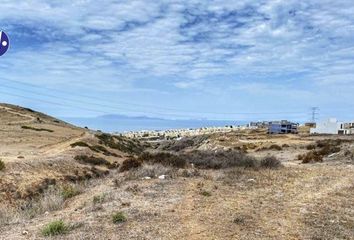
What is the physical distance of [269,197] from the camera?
14938 mm

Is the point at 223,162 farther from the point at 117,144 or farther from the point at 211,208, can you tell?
the point at 117,144

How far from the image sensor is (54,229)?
10.5m

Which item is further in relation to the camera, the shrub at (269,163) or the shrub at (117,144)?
the shrub at (117,144)

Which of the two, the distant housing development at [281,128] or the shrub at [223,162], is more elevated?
the distant housing development at [281,128]

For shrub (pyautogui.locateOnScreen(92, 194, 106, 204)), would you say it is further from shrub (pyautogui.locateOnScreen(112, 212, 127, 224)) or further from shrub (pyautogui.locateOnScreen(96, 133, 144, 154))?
shrub (pyautogui.locateOnScreen(96, 133, 144, 154))

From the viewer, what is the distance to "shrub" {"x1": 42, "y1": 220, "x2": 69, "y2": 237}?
10.4 meters

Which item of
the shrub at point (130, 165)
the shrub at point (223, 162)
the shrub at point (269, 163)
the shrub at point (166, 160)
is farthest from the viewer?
the shrub at point (269, 163)

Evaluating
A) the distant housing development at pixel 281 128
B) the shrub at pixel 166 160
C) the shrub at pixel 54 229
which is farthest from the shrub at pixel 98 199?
the distant housing development at pixel 281 128

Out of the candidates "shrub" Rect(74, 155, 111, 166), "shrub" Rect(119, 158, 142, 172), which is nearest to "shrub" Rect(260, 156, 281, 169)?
"shrub" Rect(119, 158, 142, 172)

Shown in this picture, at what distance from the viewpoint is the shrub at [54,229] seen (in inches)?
411

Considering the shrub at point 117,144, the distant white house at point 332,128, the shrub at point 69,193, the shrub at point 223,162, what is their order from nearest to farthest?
1. the shrub at point 69,193
2. the shrub at point 223,162
3. the shrub at point 117,144
4. the distant white house at point 332,128

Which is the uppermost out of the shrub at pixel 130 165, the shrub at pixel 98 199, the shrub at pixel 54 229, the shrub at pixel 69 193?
the shrub at pixel 130 165

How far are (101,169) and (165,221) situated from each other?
2393cm

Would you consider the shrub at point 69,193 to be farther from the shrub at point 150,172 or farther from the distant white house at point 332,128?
the distant white house at point 332,128
